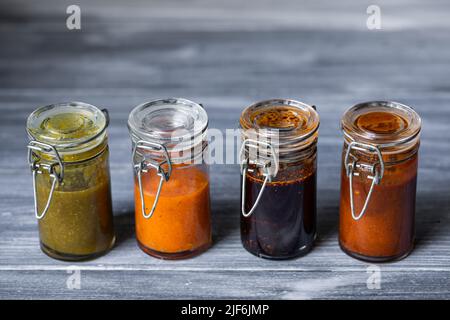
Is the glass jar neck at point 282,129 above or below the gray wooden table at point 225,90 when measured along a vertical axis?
above

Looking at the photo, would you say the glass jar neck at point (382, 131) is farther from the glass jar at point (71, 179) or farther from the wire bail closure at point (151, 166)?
the glass jar at point (71, 179)

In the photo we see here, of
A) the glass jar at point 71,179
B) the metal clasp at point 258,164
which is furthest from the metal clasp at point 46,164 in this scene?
the metal clasp at point 258,164

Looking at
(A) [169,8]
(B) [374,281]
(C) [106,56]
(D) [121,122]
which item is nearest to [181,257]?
(B) [374,281]

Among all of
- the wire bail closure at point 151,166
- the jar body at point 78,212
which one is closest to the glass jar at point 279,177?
the wire bail closure at point 151,166

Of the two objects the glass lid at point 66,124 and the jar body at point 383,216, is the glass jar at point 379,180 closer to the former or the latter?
the jar body at point 383,216

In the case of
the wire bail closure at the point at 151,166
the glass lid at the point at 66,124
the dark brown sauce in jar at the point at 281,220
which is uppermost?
the glass lid at the point at 66,124

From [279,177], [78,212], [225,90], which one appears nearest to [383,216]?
[279,177]

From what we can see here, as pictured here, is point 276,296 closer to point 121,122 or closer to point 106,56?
point 121,122

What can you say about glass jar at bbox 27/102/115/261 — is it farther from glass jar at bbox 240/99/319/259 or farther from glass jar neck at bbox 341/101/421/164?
glass jar neck at bbox 341/101/421/164
